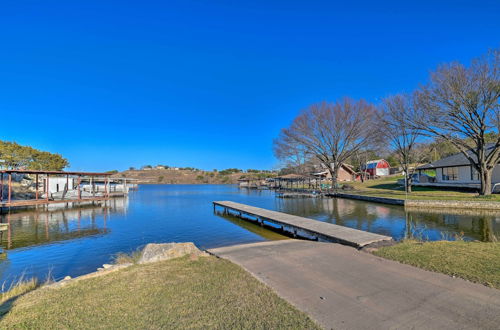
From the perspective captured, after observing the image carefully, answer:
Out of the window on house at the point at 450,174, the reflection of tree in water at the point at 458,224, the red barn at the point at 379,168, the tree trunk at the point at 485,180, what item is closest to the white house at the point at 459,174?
the window on house at the point at 450,174

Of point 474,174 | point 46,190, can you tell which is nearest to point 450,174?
point 474,174

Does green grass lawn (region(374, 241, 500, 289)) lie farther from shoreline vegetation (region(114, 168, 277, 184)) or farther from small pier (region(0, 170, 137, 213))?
shoreline vegetation (region(114, 168, 277, 184))

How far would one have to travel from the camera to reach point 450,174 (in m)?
28.4

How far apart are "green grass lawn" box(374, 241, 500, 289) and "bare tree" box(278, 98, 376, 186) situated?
1063 inches

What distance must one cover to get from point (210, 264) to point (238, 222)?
10.9m

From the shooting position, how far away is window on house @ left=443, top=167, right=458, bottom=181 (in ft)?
91.0

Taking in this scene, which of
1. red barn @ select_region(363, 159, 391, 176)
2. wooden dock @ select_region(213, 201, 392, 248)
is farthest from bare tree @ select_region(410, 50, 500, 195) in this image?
red barn @ select_region(363, 159, 391, 176)

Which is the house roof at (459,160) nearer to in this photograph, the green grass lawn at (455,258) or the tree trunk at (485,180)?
the tree trunk at (485,180)

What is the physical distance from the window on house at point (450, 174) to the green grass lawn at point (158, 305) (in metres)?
31.5

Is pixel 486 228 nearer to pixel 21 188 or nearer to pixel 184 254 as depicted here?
pixel 184 254

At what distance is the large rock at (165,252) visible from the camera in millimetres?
6232

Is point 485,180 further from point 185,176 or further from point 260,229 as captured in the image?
point 185,176

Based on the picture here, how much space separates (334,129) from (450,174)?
1341cm

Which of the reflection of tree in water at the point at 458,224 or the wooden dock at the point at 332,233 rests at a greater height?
the wooden dock at the point at 332,233
